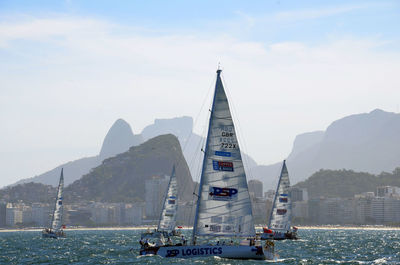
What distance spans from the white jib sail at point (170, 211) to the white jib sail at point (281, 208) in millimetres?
17854

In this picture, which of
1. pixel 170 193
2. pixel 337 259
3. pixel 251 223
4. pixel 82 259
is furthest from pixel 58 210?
pixel 251 223

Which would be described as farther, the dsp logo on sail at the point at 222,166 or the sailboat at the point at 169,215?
the sailboat at the point at 169,215

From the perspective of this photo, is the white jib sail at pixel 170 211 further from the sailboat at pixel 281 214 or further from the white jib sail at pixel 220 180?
the white jib sail at pixel 220 180

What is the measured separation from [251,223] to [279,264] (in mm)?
5778

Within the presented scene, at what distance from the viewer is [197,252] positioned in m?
58.3

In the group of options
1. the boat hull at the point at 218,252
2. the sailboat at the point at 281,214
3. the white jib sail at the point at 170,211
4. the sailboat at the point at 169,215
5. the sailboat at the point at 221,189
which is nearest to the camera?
the sailboat at the point at 221,189

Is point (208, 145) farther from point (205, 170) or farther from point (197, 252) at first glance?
point (197, 252)

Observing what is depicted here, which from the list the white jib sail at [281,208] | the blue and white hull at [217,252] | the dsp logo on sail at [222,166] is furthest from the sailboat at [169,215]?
the dsp logo on sail at [222,166]

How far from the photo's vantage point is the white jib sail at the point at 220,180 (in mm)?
57281

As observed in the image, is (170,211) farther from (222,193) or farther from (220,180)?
(220,180)

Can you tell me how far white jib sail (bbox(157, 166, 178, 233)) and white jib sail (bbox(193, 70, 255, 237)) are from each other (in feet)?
171

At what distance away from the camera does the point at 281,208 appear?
12038 centimetres

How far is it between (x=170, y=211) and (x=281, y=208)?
20132 millimetres

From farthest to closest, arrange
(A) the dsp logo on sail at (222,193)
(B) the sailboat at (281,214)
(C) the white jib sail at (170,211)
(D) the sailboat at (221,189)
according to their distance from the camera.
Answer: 1. (B) the sailboat at (281,214)
2. (C) the white jib sail at (170,211)
3. (A) the dsp logo on sail at (222,193)
4. (D) the sailboat at (221,189)
